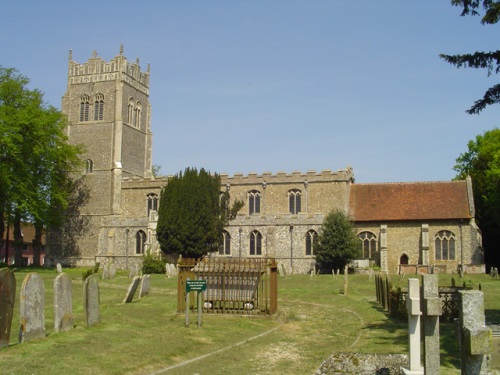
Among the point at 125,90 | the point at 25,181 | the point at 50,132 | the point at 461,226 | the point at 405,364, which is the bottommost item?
the point at 405,364

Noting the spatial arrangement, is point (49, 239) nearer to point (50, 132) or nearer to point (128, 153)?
point (128, 153)

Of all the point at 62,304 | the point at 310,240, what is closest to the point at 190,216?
the point at 310,240

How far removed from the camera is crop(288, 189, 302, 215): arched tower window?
48594mm

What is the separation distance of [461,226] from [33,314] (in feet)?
118

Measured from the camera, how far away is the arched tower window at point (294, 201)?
48.6m

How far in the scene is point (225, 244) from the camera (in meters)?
46.6

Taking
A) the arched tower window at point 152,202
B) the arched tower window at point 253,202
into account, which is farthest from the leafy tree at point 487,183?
the arched tower window at point 152,202

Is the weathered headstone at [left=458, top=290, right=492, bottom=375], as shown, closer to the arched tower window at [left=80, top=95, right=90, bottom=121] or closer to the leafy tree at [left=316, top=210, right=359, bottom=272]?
the leafy tree at [left=316, top=210, right=359, bottom=272]

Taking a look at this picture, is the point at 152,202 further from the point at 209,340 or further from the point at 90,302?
the point at 209,340

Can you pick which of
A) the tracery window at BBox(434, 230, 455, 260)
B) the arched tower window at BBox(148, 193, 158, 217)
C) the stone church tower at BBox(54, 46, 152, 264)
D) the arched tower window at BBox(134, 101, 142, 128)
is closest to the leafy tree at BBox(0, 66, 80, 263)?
the stone church tower at BBox(54, 46, 152, 264)

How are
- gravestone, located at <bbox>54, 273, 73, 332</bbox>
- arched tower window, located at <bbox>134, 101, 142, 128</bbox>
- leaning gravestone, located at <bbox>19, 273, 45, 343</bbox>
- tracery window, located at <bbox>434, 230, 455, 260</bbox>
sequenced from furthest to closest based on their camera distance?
arched tower window, located at <bbox>134, 101, 142, 128</bbox>, tracery window, located at <bbox>434, 230, 455, 260</bbox>, gravestone, located at <bbox>54, 273, 73, 332</bbox>, leaning gravestone, located at <bbox>19, 273, 45, 343</bbox>

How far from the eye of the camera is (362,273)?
39.3 meters

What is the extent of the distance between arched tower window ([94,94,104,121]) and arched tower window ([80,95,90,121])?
0.84m

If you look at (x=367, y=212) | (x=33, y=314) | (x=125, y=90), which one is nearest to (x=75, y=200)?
(x=125, y=90)
